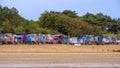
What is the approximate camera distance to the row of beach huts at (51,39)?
3666 centimetres

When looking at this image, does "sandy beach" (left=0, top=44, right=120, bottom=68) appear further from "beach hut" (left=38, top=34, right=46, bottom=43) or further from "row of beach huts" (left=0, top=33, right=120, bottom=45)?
"beach hut" (left=38, top=34, right=46, bottom=43)

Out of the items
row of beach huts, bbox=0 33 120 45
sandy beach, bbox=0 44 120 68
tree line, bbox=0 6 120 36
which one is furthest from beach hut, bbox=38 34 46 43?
sandy beach, bbox=0 44 120 68

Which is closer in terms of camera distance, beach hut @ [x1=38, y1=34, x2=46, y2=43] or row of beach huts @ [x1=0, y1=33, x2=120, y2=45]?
row of beach huts @ [x1=0, y1=33, x2=120, y2=45]

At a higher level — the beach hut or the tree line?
the tree line

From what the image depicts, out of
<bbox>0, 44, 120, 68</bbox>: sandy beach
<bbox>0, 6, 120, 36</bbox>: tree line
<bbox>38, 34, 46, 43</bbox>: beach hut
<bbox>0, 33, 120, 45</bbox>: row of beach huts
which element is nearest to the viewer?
<bbox>0, 44, 120, 68</bbox>: sandy beach

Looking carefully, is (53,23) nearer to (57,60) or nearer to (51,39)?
(51,39)

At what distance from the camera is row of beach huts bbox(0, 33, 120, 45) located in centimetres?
3666

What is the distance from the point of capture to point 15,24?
48.4 metres

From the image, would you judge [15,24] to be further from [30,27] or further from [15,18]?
[30,27]

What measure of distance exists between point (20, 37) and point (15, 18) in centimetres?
1107

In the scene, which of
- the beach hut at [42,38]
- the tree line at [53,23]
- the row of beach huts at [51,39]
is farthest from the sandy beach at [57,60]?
the tree line at [53,23]

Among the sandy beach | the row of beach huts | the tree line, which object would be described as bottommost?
the sandy beach

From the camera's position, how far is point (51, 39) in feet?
128

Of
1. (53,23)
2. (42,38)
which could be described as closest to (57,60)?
(42,38)
